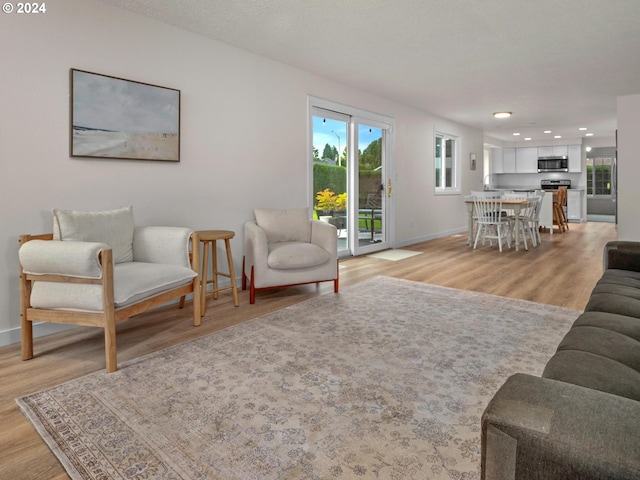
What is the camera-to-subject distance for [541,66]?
476cm

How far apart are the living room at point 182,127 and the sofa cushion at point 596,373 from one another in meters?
2.33

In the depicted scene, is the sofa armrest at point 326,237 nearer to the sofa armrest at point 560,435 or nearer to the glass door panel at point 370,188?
the glass door panel at point 370,188

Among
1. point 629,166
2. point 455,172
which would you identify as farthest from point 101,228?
point 455,172

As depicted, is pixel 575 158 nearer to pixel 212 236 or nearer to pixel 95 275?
pixel 212 236

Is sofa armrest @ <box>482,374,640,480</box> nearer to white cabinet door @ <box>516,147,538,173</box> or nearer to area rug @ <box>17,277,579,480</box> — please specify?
area rug @ <box>17,277,579,480</box>

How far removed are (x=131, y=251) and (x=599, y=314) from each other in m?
2.82

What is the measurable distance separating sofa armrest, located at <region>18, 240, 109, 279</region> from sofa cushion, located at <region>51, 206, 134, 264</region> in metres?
0.29

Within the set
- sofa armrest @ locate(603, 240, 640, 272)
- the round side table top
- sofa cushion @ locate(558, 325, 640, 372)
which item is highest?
the round side table top

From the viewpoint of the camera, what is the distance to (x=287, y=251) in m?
3.66

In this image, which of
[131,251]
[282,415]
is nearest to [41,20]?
[131,251]

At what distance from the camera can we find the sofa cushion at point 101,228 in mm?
2619

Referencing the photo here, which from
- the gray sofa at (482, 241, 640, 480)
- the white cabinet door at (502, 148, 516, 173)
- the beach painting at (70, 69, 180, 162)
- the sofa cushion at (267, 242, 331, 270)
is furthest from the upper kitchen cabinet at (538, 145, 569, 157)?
the gray sofa at (482, 241, 640, 480)

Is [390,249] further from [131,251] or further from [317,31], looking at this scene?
[131,251]

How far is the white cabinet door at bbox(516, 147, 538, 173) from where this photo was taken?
40.4 ft
